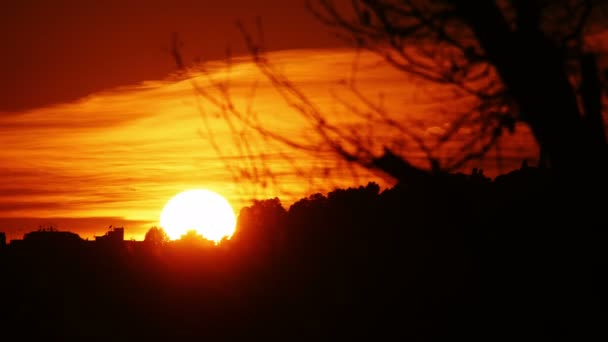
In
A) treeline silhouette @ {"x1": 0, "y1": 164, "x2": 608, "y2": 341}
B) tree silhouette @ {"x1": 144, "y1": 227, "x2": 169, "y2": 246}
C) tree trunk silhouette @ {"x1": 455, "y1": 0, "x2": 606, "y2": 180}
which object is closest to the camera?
tree trunk silhouette @ {"x1": 455, "y1": 0, "x2": 606, "y2": 180}

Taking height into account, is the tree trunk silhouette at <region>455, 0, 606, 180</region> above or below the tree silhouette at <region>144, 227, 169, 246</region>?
below

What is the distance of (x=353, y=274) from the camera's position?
54.4 ft

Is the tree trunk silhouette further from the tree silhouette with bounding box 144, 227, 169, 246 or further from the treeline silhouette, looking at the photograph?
the tree silhouette with bounding box 144, 227, 169, 246

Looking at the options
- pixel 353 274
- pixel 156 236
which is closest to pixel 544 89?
pixel 353 274

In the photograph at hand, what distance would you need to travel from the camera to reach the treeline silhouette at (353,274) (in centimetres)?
496

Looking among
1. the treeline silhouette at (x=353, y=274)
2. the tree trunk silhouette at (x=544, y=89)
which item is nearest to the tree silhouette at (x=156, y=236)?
the treeline silhouette at (x=353, y=274)

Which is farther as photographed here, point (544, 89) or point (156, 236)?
point (156, 236)

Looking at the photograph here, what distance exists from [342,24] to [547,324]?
124 inches

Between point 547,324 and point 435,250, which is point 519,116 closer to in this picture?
point 547,324

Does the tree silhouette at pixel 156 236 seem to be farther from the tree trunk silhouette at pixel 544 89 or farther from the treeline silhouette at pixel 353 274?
the tree trunk silhouette at pixel 544 89

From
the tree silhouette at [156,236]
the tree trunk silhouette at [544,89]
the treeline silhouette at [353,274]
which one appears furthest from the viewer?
the tree silhouette at [156,236]

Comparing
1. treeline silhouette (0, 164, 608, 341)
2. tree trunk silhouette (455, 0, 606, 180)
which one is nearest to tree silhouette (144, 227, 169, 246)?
treeline silhouette (0, 164, 608, 341)

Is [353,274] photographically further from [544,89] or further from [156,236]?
[156,236]

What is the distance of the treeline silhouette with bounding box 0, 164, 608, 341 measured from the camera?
4965mm
